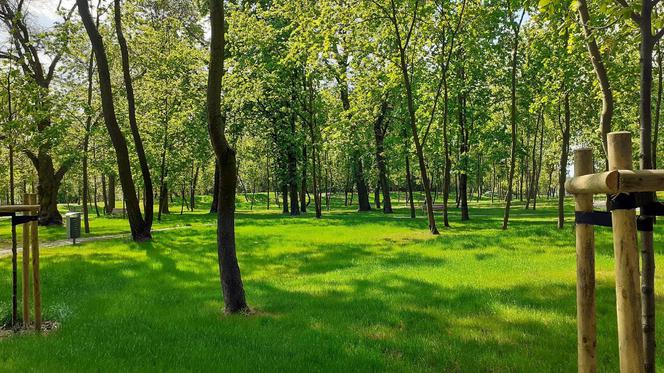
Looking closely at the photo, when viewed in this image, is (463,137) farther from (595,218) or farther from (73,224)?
(595,218)

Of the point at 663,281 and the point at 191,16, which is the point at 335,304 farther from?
the point at 191,16

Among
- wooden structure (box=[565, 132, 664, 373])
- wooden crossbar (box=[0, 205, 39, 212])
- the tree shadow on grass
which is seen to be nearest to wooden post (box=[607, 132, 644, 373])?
wooden structure (box=[565, 132, 664, 373])

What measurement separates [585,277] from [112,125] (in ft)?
57.6

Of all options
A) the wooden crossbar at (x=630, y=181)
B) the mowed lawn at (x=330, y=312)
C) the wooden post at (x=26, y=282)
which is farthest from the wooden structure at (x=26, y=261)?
the wooden crossbar at (x=630, y=181)

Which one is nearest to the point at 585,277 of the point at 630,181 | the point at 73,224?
the point at 630,181

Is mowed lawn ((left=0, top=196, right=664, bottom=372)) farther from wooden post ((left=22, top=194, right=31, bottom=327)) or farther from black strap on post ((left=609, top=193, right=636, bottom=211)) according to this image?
black strap on post ((left=609, top=193, right=636, bottom=211))

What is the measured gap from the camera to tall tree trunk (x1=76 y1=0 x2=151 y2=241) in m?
17.2

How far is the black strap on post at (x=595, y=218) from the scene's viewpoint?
3316 mm

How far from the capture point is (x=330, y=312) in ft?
25.4

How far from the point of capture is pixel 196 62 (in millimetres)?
35031

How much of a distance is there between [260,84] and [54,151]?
12936 mm

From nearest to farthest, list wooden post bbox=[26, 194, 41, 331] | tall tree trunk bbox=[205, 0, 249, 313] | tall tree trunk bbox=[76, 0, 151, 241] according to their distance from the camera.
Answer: wooden post bbox=[26, 194, 41, 331] < tall tree trunk bbox=[205, 0, 249, 313] < tall tree trunk bbox=[76, 0, 151, 241]

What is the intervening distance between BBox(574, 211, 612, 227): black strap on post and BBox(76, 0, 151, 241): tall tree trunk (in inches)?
669

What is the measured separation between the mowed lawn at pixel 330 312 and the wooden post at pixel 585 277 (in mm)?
1611
